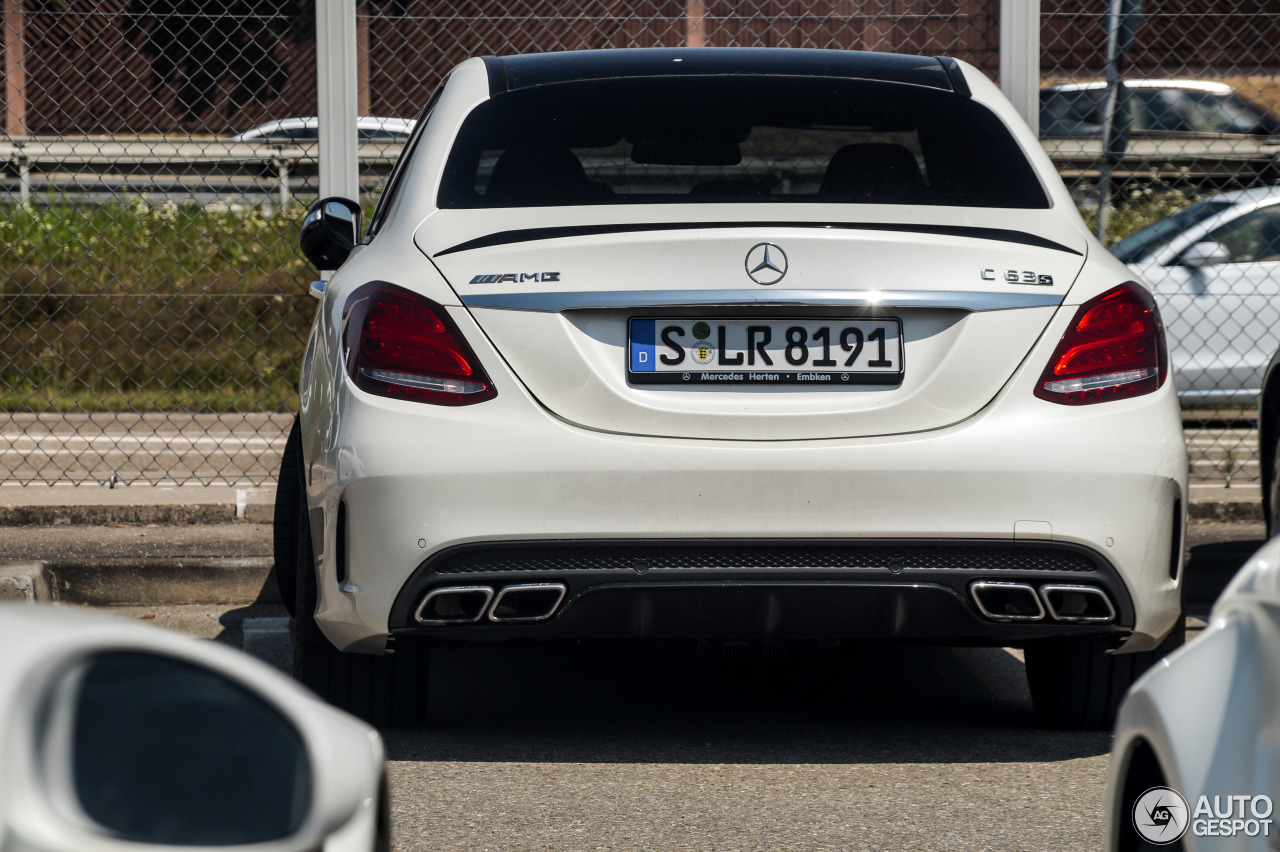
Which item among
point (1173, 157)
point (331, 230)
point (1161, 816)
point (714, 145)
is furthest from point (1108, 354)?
point (1173, 157)

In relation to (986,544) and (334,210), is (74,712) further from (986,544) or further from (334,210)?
(334,210)

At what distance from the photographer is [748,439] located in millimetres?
3246

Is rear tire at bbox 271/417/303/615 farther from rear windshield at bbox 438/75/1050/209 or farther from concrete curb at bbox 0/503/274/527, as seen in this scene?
concrete curb at bbox 0/503/274/527

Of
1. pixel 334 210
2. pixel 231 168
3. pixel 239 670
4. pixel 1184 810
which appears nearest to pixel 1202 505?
pixel 334 210

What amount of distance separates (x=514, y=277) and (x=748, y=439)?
0.57 m

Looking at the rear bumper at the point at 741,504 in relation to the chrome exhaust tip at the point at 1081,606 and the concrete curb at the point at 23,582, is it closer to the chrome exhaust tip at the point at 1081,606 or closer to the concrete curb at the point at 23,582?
the chrome exhaust tip at the point at 1081,606

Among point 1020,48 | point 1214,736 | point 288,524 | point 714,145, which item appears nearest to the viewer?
point 1214,736

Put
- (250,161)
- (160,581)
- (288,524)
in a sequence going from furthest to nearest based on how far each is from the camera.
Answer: (250,161) → (160,581) → (288,524)

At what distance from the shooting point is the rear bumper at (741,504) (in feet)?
10.6

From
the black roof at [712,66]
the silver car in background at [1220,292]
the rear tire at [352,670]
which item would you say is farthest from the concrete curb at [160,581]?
the silver car in background at [1220,292]

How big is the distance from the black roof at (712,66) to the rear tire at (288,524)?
1.17m

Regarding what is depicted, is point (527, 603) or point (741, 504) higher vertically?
point (741, 504)

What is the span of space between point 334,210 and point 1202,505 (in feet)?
11.9

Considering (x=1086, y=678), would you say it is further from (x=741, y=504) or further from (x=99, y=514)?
(x=99, y=514)
